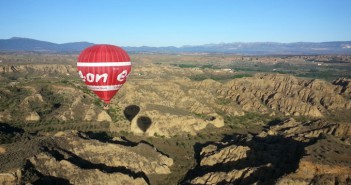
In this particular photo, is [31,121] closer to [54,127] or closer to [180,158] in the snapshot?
[54,127]

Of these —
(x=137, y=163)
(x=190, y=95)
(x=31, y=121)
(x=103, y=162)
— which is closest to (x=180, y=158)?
(x=137, y=163)

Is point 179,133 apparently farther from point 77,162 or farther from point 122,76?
point 77,162

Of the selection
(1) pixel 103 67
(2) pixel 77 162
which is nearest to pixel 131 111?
(2) pixel 77 162

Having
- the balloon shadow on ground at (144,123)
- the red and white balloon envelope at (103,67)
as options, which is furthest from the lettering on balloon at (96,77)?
the balloon shadow on ground at (144,123)

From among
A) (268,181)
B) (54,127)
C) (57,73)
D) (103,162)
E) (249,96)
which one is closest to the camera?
(268,181)

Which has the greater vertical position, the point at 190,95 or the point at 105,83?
the point at 105,83

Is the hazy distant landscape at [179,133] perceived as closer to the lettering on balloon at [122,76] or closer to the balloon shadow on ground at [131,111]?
the balloon shadow on ground at [131,111]
